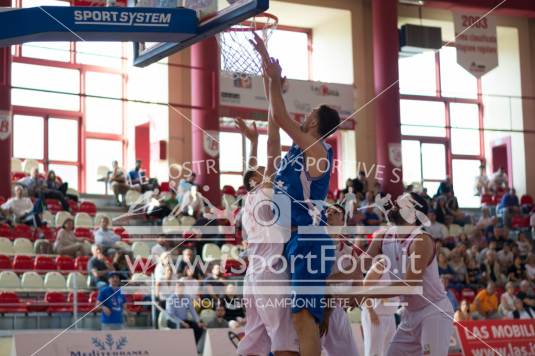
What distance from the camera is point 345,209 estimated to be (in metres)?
20.1

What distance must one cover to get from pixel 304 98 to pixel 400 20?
Result: 15.7ft

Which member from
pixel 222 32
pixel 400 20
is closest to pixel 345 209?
pixel 400 20

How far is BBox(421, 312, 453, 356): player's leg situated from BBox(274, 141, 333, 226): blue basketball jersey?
1.55 m

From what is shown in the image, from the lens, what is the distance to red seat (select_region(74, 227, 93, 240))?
17.3 metres

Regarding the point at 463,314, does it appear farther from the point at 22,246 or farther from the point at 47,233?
the point at 22,246

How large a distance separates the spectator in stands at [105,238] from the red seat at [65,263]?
0.57 meters

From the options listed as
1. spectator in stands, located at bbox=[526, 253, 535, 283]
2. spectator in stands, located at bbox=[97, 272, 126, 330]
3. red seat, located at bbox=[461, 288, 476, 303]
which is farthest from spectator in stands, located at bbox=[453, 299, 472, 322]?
spectator in stands, located at bbox=[97, 272, 126, 330]

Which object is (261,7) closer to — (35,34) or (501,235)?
(35,34)

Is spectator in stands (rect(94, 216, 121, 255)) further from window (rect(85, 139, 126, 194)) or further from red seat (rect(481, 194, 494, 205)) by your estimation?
red seat (rect(481, 194, 494, 205))

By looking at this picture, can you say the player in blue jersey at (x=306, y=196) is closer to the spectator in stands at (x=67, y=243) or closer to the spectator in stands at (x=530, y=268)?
the spectator in stands at (x=67, y=243)

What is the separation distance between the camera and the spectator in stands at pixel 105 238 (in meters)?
16.0

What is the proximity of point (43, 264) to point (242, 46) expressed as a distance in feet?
26.7

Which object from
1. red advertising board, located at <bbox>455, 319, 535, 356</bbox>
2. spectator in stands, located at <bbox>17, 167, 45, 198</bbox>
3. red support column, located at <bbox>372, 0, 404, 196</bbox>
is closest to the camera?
red advertising board, located at <bbox>455, 319, 535, 356</bbox>

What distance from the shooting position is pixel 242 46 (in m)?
8.75
